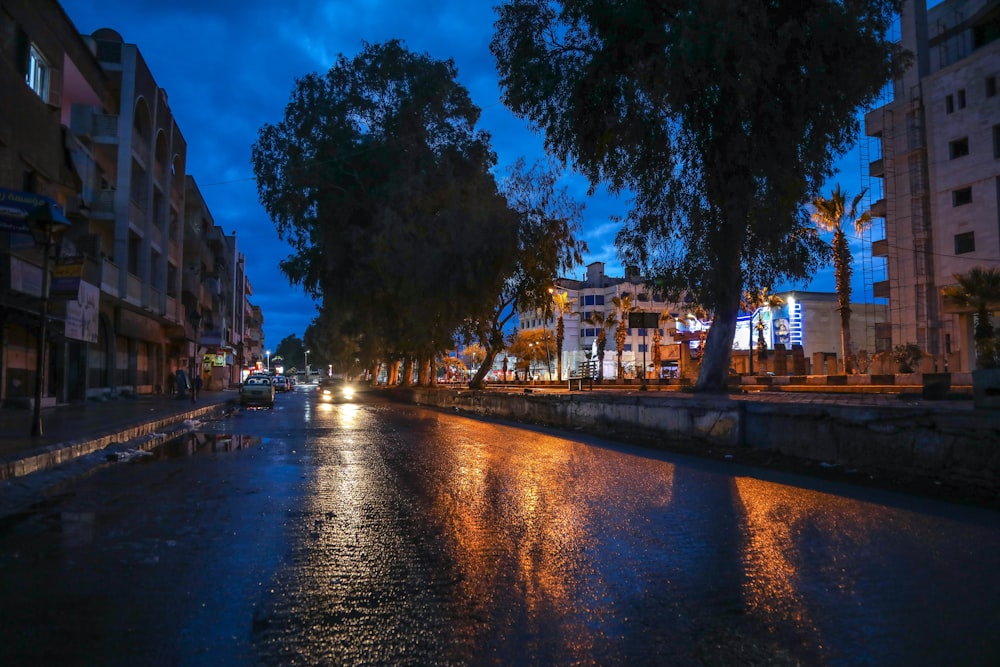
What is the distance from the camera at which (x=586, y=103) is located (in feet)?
55.6

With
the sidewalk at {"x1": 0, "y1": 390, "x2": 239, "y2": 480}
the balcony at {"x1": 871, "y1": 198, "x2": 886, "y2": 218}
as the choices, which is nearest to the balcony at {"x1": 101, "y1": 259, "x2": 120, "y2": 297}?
the sidewalk at {"x1": 0, "y1": 390, "x2": 239, "y2": 480}

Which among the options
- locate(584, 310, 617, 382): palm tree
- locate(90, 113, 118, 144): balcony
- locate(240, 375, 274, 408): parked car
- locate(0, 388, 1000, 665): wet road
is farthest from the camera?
locate(584, 310, 617, 382): palm tree

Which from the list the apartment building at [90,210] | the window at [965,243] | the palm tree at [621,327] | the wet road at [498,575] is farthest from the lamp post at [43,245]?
the palm tree at [621,327]

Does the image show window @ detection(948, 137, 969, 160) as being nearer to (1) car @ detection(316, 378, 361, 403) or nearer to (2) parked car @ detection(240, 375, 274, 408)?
(1) car @ detection(316, 378, 361, 403)

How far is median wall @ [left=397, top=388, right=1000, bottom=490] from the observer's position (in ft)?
27.0

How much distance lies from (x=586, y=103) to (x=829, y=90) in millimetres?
5071

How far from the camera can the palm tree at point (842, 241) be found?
4159 cm

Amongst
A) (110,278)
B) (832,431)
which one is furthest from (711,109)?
(110,278)

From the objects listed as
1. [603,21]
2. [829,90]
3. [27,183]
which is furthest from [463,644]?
[27,183]

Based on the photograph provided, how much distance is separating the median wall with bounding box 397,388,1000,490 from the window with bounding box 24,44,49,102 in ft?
65.4

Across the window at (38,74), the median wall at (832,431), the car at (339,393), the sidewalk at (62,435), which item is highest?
the window at (38,74)

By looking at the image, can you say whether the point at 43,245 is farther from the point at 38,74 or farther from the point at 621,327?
the point at 621,327

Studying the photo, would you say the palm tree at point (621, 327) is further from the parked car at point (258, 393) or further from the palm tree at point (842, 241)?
the parked car at point (258, 393)

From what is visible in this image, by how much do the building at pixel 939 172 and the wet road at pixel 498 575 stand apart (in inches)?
1448
